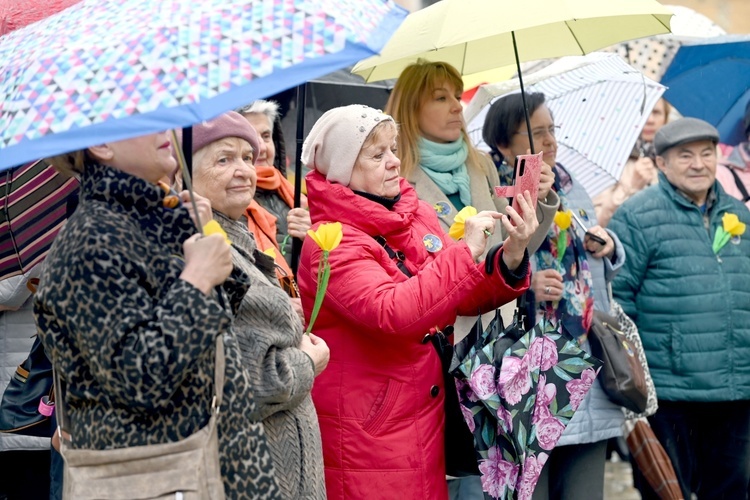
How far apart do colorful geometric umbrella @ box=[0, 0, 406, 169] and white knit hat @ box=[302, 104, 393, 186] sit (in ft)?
3.84

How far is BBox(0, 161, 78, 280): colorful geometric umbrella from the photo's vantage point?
173 inches

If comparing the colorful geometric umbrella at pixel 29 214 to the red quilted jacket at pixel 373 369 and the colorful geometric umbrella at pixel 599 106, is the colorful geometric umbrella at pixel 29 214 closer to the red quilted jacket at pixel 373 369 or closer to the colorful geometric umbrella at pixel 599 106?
the red quilted jacket at pixel 373 369

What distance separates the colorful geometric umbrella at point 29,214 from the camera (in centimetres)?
440

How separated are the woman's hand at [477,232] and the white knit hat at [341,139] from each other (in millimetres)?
455

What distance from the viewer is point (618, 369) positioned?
517cm

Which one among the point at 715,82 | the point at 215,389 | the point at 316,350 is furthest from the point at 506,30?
the point at 715,82

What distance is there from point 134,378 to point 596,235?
10.7 feet

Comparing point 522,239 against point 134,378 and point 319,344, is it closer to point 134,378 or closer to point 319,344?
point 319,344

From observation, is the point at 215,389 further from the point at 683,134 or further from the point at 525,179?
the point at 683,134

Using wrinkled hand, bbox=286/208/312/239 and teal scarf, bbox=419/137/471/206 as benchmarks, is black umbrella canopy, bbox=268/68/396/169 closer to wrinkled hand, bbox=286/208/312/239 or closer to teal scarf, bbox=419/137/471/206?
teal scarf, bbox=419/137/471/206

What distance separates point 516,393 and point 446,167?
1.36 m

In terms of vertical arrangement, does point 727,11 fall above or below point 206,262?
below

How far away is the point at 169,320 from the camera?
269 cm

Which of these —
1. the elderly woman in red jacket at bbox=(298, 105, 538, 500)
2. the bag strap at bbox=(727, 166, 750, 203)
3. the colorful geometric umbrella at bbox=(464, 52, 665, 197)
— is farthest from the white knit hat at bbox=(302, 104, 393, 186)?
the bag strap at bbox=(727, 166, 750, 203)
